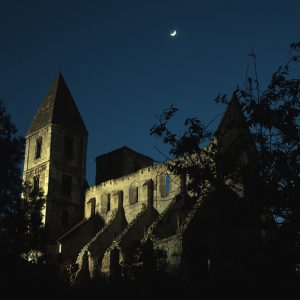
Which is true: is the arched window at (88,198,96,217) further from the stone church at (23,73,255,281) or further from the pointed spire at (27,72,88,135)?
the pointed spire at (27,72,88,135)

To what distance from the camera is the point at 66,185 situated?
45.8 metres

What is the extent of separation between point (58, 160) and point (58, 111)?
544cm

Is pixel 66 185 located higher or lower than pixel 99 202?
higher

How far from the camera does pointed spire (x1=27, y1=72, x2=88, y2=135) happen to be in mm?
47188

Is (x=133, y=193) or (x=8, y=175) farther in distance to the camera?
(x=133, y=193)

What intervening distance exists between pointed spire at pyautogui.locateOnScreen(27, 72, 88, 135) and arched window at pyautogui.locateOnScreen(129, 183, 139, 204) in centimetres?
995

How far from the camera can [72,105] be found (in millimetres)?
50344

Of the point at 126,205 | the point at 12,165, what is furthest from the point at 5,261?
the point at 126,205

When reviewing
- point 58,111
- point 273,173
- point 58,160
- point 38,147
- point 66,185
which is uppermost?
point 58,111

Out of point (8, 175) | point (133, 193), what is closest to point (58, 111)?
point (133, 193)

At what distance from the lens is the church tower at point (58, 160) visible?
144ft

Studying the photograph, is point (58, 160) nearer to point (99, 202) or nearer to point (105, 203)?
point (99, 202)

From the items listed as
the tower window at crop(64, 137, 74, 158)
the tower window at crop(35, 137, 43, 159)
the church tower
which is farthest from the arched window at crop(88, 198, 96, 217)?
the tower window at crop(35, 137, 43, 159)

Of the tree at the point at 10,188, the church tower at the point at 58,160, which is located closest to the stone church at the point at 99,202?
the church tower at the point at 58,160
